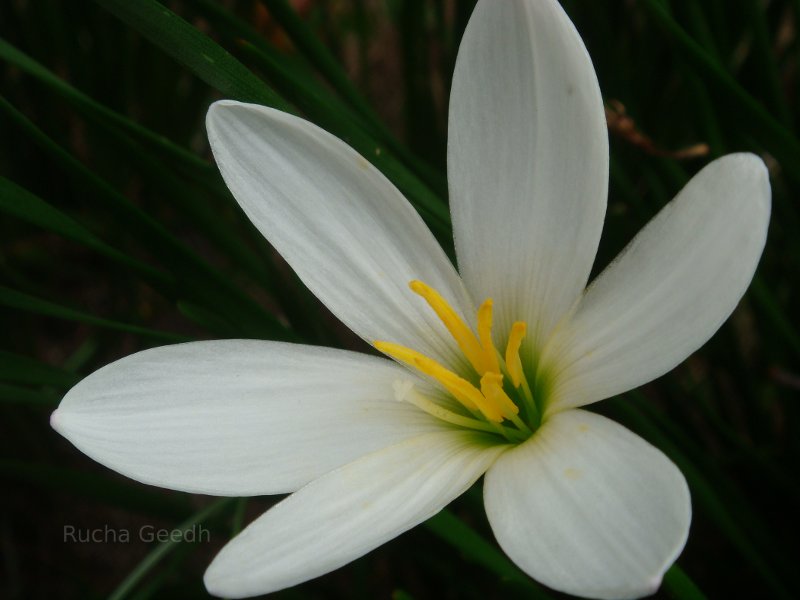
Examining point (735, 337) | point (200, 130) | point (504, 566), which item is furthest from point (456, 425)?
point (200, 130)

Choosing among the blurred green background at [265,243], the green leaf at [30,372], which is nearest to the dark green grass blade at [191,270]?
the blurred green background at [265,243]

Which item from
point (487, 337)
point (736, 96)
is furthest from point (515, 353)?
point (736, 96)

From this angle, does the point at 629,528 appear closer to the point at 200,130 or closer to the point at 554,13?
the point at 554,13

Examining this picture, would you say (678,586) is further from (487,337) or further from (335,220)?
(335,220)

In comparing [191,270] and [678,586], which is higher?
[191,270]

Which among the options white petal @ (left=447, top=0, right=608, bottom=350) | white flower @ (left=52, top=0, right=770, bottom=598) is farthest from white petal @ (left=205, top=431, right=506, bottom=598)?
white petal @ (left=447, top=0, right=608, bottom=350)
